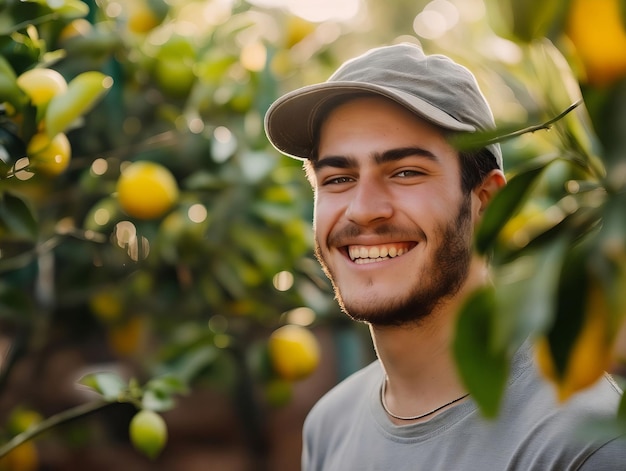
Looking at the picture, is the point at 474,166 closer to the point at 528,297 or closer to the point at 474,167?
the point at 474,167

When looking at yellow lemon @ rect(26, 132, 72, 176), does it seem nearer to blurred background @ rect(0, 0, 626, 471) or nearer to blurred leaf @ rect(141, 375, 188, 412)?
blurred background @ rect(0, 0, 626, 471)

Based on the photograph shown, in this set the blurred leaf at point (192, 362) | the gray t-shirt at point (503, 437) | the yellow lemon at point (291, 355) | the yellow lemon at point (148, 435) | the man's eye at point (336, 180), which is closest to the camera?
the gray t-shirt at point (503, 437)

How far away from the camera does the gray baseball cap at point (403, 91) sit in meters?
1.16

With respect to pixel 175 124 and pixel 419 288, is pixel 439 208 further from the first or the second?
pixel 175 124

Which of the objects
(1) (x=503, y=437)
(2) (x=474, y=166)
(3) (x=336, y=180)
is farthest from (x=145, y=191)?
(1) (x=503, y=437)

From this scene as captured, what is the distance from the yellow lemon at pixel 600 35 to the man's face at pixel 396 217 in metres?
0.77

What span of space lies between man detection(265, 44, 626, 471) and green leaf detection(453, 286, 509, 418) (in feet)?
2.33

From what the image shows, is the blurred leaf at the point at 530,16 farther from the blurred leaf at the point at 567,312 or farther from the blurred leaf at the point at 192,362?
the blurred leaf at the point at 192,362

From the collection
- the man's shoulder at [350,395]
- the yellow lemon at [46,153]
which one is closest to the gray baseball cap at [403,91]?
the yellow lemon at [46,153]

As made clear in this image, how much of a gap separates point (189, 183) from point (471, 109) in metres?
0.59

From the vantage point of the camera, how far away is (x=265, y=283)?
1687mm

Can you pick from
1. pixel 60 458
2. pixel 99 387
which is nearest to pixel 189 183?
pixel 99 387

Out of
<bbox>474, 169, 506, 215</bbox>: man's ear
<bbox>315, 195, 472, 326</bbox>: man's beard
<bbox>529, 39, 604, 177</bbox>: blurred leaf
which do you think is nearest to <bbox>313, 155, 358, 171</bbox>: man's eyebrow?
<bbox>315, 195, 472, 326</bbox>: man's beard

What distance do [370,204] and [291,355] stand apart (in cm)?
61
